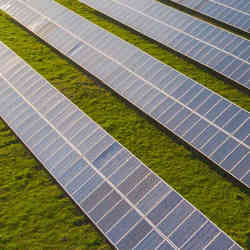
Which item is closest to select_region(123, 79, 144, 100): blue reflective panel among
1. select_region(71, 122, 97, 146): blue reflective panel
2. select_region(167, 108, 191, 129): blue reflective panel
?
select_region(167, 108, 191, 129): blue reflective panel

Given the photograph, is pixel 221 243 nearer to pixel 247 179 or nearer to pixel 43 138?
pixel 247 179

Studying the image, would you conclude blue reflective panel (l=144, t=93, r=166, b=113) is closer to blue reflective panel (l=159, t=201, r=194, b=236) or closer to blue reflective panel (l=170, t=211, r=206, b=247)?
A: blue reflective panel (l=159, t=201, r=194, b=236)

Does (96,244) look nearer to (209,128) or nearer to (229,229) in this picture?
(229,229)

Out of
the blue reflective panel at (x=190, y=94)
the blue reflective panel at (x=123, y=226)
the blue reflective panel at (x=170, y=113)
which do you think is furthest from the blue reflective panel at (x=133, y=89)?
the blue reflective panel at (x=123, y=226)

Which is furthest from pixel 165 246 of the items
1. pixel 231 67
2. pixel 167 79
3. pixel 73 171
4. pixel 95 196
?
pixel 231 67

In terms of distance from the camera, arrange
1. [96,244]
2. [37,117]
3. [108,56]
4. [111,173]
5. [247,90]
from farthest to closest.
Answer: [108,56]
[247,90]
[37,117]
[111,173]
[96,244]

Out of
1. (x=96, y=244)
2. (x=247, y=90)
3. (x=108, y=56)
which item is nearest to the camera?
(x=96, y=244)

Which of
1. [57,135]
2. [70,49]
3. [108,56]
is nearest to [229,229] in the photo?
[57,135]
